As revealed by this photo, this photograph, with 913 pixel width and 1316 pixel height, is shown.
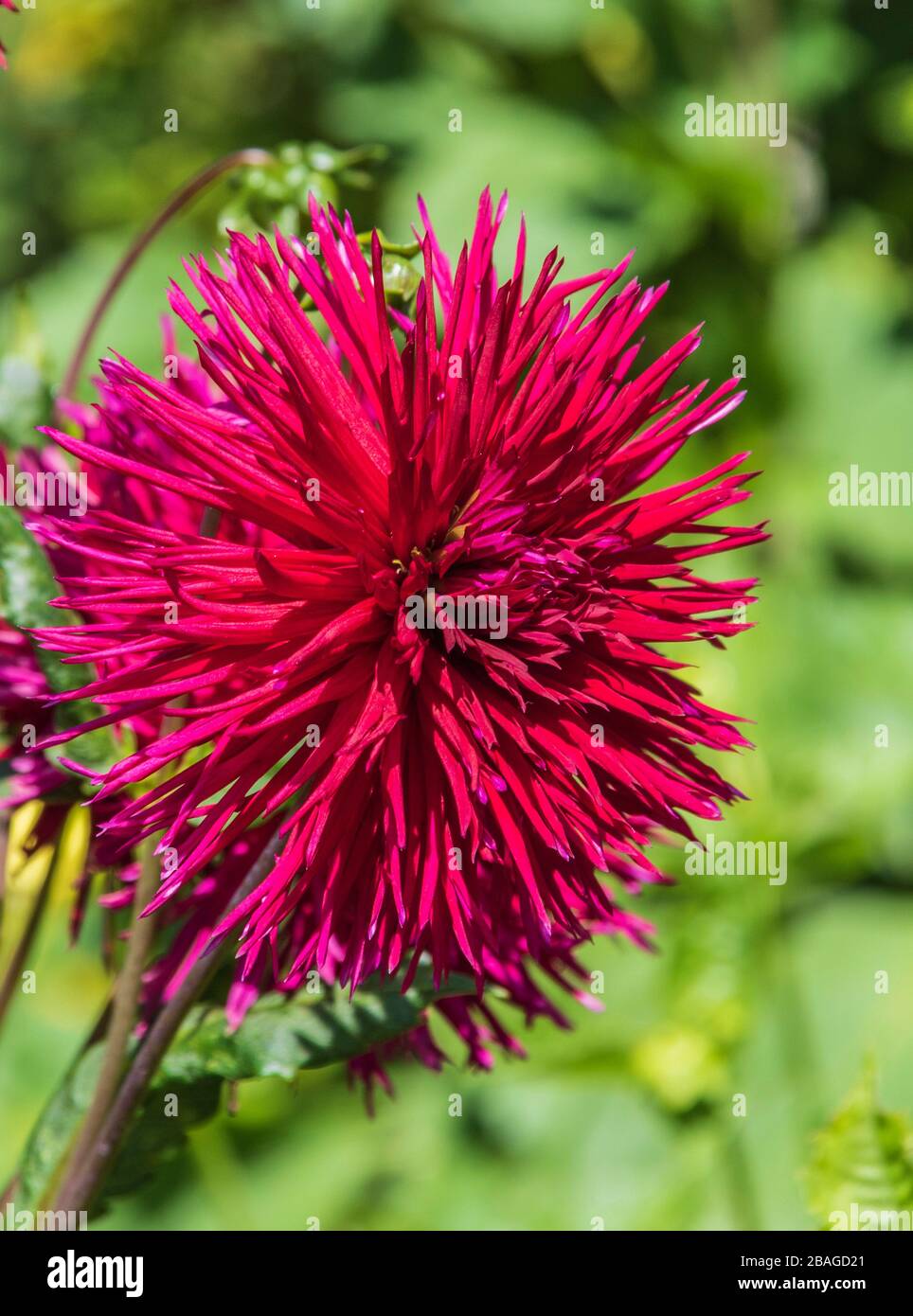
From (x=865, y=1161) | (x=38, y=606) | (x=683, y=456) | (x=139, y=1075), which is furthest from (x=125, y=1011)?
(x=683, y=456)

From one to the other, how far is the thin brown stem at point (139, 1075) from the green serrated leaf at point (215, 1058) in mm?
29

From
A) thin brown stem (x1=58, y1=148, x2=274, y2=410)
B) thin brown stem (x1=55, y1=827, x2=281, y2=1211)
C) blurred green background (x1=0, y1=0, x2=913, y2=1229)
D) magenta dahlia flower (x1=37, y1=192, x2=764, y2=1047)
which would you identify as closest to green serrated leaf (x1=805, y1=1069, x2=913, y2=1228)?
magenta dahlia flower (x1=37, y1=192, x2=764, y2=1047)

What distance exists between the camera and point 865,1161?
67cm

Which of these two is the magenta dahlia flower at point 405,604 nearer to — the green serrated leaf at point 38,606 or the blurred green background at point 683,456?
the green serrated leaf at point 38,606

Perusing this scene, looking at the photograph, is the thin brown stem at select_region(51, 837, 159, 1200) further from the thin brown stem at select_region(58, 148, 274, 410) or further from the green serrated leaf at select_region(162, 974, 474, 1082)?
the thin brown stem at select_region(58, 148, 274, 410)

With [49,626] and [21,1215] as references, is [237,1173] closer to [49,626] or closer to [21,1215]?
[21,1215]

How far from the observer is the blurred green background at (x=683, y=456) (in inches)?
62.1

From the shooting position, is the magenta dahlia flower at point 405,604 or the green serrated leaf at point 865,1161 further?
the green serrated leaf at point 865,1161

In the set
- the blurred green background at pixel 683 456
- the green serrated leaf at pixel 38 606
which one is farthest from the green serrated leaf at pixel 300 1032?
the blurred green background at pixel 683 456

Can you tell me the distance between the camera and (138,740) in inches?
26.0

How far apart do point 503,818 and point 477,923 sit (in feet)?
0.15

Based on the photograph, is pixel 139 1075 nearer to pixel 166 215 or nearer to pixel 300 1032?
pixel 300 1032

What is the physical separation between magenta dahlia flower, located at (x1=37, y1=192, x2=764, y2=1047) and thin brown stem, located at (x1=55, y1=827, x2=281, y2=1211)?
20 mm

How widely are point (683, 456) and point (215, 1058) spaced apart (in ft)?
4.38
